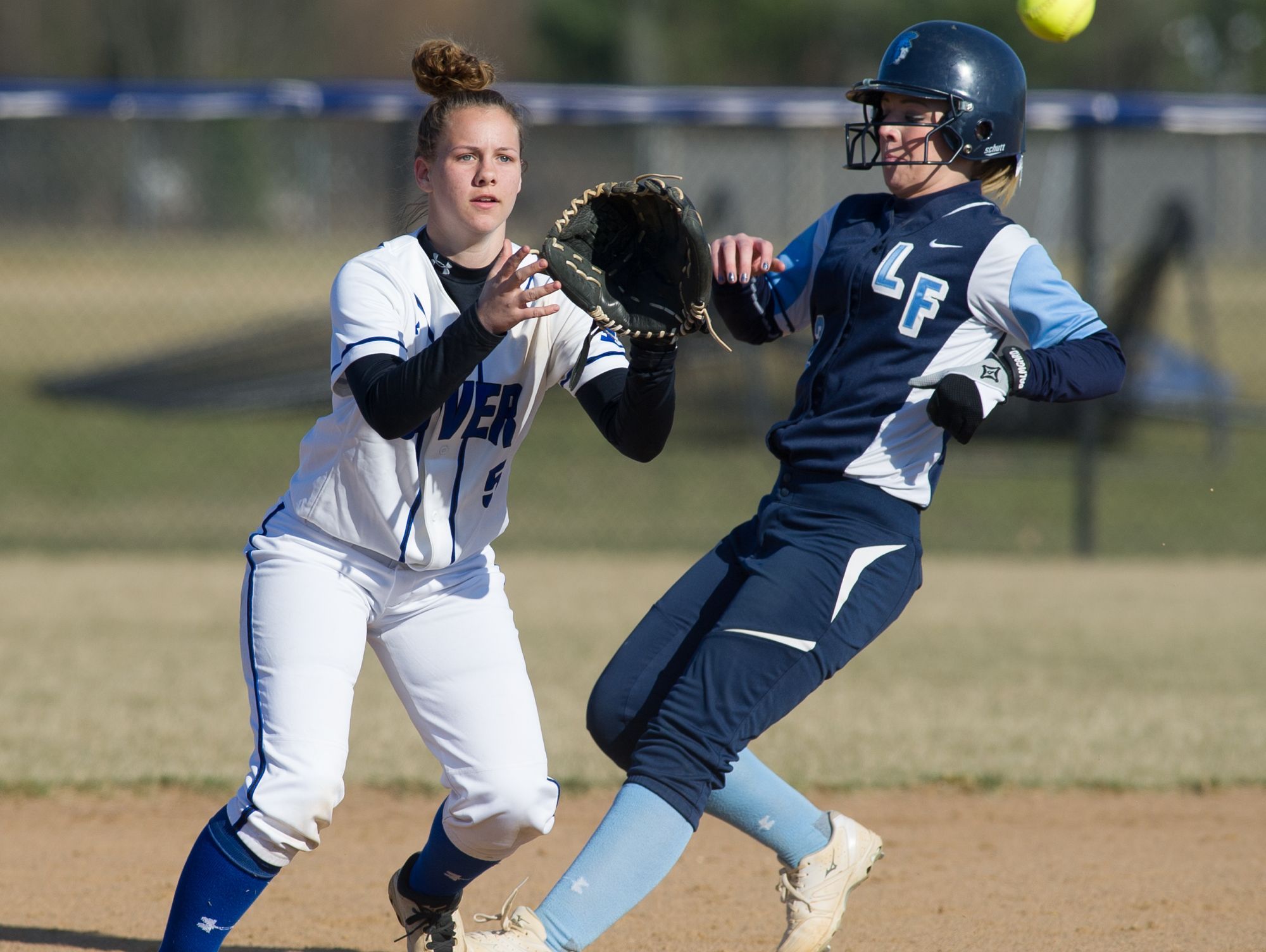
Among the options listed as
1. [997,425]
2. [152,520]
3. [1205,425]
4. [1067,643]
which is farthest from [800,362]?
[1067,643]

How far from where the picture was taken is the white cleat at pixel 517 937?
2424mm

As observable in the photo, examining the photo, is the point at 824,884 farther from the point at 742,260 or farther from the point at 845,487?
the point at 742,260

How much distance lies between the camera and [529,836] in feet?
9.36

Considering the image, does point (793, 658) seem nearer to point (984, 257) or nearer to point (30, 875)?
point (984, 257)

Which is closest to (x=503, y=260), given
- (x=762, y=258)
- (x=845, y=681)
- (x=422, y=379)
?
(x=422, y=379)

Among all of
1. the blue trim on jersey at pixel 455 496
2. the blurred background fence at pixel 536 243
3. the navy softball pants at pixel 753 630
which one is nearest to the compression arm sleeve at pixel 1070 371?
the navy softball pants at pixel 753 630

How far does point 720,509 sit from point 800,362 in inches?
175

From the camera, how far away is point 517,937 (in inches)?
95.9

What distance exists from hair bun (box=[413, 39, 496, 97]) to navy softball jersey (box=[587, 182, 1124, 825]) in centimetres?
78

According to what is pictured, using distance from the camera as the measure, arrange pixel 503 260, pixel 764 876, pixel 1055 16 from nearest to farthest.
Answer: pixel 503 260, pixel 1055 16, pixel 764 876

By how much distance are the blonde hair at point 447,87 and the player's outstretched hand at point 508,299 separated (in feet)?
1.45

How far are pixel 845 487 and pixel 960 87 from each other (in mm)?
822

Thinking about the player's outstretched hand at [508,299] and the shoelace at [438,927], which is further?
the shoelace at [438,927]

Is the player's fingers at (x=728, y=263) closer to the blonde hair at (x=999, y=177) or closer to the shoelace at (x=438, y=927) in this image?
the blonde hair at (x=999, y=177)
